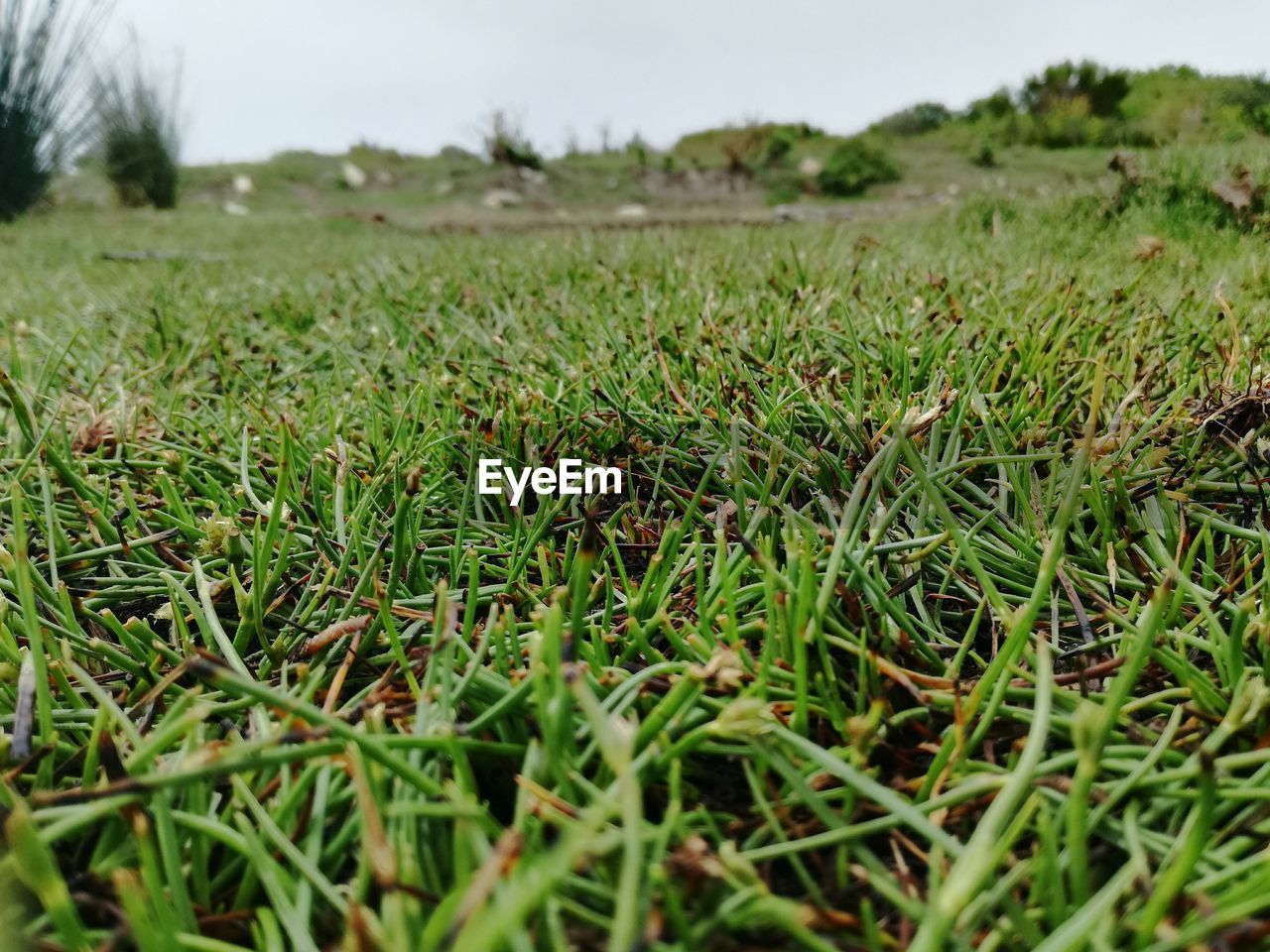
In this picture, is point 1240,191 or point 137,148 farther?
point 137,148

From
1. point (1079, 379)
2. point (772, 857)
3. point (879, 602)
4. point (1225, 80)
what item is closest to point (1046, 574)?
point (879, 602)

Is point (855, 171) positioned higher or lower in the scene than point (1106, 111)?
lower

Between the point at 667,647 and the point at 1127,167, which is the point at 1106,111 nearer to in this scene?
the point at 1127,167

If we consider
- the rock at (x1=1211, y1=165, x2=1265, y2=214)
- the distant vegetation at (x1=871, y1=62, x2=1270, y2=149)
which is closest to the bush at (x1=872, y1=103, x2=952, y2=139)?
the distant vegetation at (x1=871, y1=62, x2=1270, y2=149)

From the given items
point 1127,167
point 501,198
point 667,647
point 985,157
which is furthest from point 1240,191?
point 501,198

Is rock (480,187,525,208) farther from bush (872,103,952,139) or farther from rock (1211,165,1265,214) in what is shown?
rock (1211,165,1265,214)

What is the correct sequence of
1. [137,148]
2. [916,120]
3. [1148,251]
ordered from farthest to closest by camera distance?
1. [916,120]
2. [137,148]
3. [1148,251]

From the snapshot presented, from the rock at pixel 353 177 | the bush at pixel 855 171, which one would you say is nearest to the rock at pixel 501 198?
the rock at pixel 353 177

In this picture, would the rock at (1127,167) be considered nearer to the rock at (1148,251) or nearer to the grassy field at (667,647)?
the rock at (1148,251)
